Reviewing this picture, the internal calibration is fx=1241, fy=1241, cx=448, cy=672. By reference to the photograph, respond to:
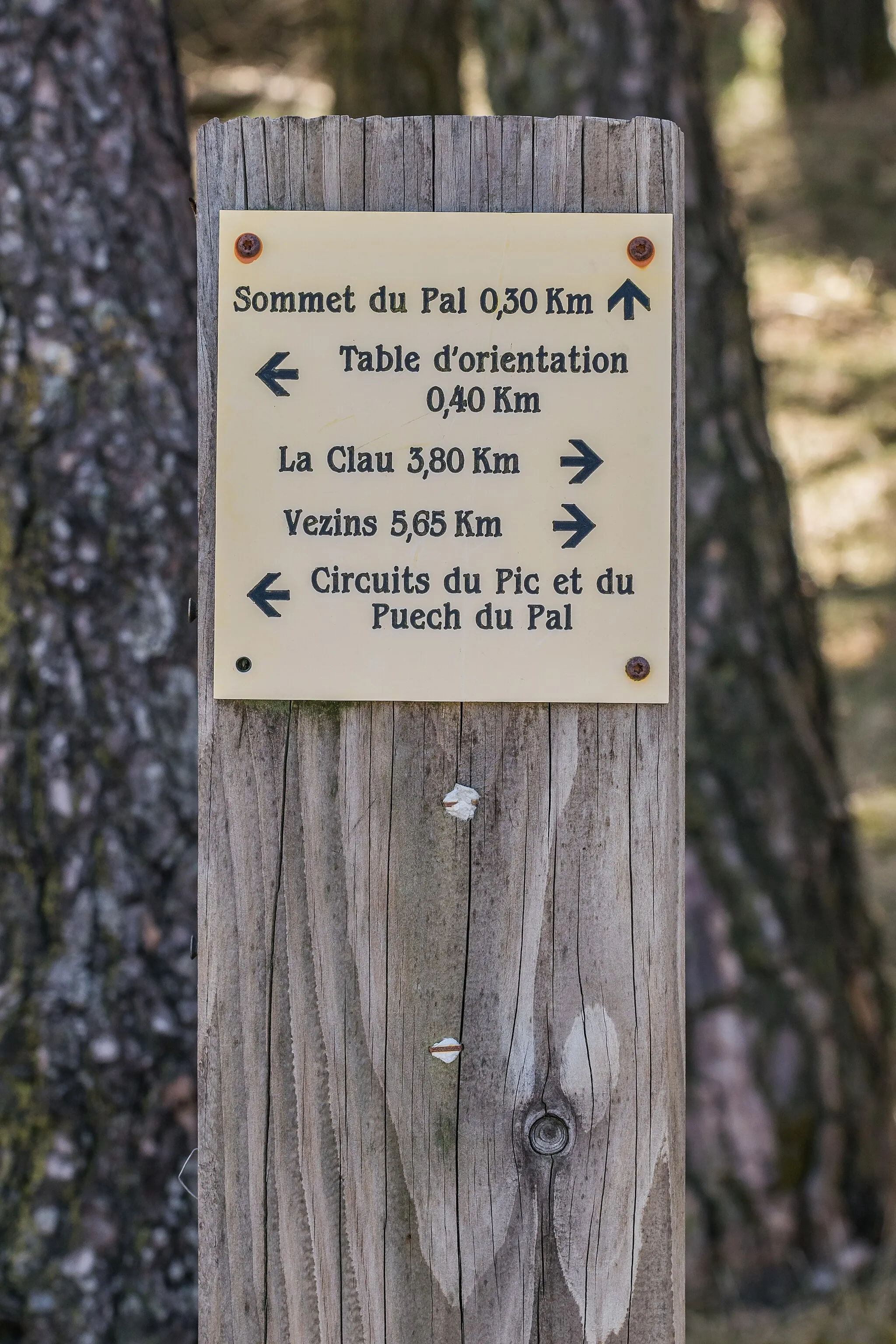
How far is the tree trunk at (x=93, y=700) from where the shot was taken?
2.02 m

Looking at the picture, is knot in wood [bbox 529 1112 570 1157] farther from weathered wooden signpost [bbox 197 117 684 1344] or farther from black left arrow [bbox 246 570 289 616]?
black left arrow [bbox 246 570 289 616]

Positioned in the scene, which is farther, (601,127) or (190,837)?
(190,837)

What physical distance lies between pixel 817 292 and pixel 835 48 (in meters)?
3.93

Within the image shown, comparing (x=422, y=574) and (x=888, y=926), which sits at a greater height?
(x=422, y=574)

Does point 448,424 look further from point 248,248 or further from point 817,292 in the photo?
point 817,292

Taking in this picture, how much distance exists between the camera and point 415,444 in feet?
4.10

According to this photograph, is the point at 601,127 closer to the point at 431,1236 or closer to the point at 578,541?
the point at 578,541

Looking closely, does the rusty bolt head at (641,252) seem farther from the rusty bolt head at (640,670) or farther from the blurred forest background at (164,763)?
the blurred forest background at (164,763)

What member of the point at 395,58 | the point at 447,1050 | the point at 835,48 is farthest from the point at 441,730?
the point at 835,48

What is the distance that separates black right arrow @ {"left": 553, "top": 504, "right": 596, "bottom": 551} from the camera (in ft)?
4.09

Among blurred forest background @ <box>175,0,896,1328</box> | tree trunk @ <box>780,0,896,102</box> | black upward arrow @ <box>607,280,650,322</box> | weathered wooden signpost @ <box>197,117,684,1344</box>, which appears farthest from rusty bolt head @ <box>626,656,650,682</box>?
tree trunk @ <box>780,0,896,102</box>

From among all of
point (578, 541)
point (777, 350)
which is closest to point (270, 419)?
point (578, 541)

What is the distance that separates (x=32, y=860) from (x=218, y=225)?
120cm

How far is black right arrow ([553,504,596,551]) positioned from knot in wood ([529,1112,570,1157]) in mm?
586
